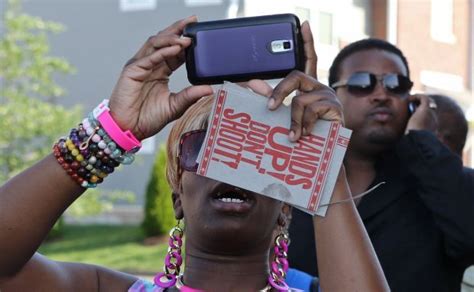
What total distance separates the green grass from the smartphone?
13.0 m

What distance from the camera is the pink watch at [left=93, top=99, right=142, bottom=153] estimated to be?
2359mm

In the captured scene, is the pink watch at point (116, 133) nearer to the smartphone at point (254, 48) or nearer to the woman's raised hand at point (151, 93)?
the woman's raised hand at point (151, 93)

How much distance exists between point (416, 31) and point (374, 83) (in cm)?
1735

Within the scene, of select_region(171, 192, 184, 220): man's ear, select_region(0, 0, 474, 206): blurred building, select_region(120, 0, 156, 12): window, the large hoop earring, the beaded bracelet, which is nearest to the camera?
the beaded bracelet

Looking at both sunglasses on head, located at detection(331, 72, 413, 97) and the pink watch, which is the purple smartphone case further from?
sunglasses on head, located at detection(331, 72, 413, 97)

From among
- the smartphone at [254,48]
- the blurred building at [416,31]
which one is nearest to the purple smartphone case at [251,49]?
the smartphone at [254,48]

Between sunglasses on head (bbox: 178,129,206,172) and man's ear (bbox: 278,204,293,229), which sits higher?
sunglasses on head (bbox: 178,129,206,172)

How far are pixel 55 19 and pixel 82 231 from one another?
512 cm

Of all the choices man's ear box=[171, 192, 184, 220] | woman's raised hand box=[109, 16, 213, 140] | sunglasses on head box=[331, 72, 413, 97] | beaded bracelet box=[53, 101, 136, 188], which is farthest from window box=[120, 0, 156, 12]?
beaded bracelet box=[53, 101, 136, 188]

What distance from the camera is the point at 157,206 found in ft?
56.8

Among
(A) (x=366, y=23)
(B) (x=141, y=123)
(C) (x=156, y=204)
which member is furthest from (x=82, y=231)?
(B) (x=141, y=123)

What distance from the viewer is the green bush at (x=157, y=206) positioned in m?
17.3

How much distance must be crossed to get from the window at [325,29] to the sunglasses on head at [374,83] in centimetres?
1464

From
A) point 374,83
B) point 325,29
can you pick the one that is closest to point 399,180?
point 374,83
